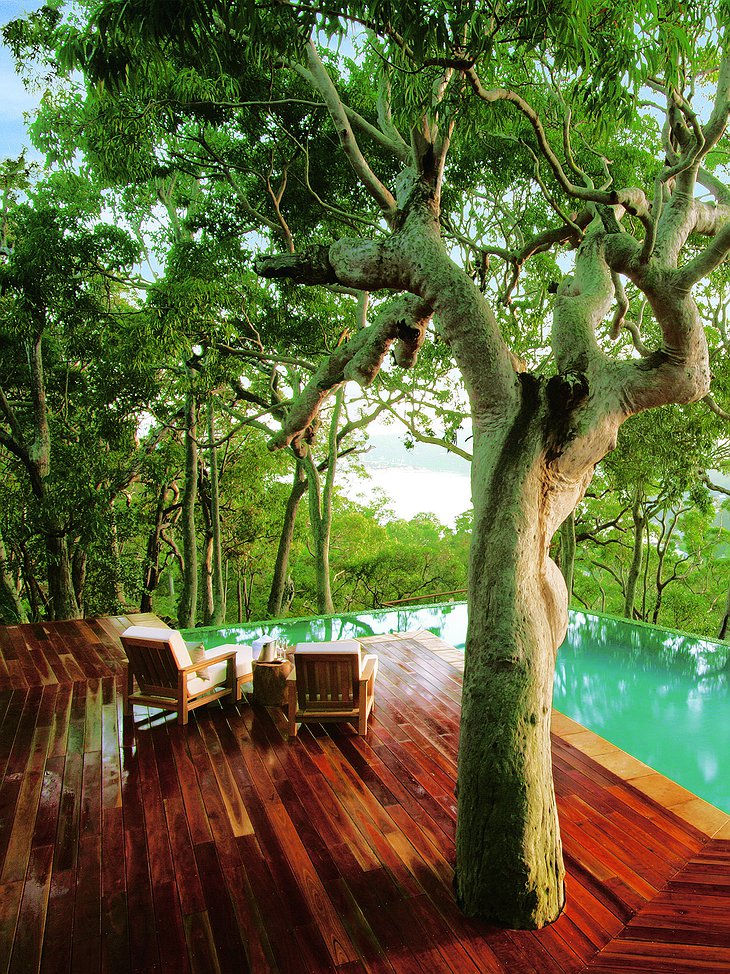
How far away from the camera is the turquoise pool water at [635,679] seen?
537 cm

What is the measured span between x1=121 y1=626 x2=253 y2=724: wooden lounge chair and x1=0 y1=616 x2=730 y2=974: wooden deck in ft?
0.55

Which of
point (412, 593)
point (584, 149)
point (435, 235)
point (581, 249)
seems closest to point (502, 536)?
point (435, 235)

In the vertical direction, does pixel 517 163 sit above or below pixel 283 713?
above

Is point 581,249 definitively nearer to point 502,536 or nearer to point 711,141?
point 711,141

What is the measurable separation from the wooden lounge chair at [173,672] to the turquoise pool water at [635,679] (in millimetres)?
2158

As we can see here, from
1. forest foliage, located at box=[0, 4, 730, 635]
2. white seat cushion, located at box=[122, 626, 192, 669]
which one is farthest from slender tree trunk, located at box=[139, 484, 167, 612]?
white seat cushion, located at box=[122, 626, 192, 669]

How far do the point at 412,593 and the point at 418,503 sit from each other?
11.8 ft

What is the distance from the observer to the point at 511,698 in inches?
111

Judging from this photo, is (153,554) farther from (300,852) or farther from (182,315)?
(300,852)

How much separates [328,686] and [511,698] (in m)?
2.15

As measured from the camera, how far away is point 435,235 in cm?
337

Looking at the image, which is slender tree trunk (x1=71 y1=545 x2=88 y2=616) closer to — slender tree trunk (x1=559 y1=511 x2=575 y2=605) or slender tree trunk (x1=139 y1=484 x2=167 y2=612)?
slender tree trunk (x1=139 y1=484 x2=167 y2=612)

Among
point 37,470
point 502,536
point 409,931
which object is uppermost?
point 37,470

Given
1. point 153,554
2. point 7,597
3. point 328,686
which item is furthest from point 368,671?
point 153,554
